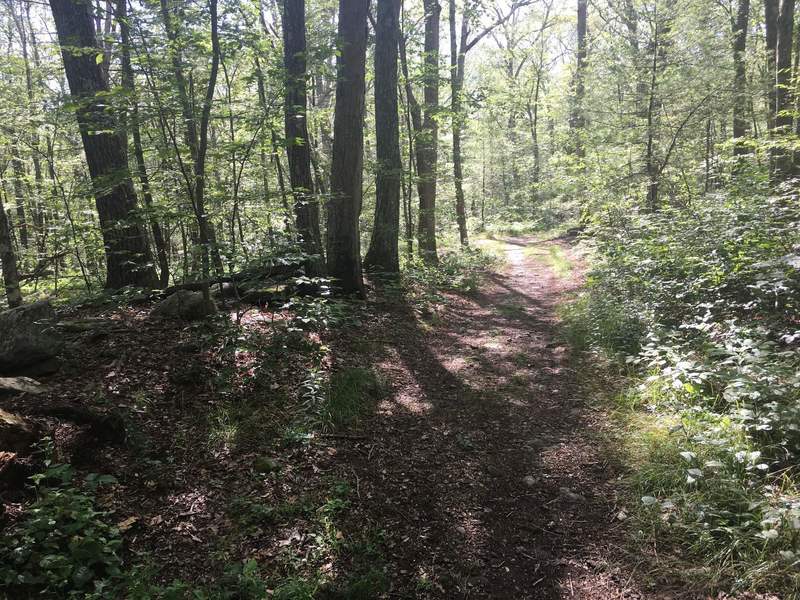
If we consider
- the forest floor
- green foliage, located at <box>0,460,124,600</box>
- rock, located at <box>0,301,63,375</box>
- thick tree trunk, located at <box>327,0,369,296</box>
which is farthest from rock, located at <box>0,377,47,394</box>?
thick tree trunk, located at <box>327,0,369,296</box>

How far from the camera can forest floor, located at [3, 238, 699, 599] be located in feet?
9.79

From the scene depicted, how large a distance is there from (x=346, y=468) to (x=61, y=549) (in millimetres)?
Answer: 2017

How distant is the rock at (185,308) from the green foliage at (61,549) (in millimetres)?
3029

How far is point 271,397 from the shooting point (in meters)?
4.84

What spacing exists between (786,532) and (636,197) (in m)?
9.72

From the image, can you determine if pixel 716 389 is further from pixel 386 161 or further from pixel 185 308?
pixel 386 161

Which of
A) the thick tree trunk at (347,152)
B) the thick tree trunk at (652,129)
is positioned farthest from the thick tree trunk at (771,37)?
the thick tree trunk at (347,152)

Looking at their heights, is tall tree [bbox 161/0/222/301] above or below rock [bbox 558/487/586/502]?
above

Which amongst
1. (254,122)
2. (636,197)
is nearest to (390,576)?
(254,122)

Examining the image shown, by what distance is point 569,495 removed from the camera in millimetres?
3756

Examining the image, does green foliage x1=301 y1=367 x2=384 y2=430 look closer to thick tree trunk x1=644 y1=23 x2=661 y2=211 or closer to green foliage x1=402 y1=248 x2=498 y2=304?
green foliage x1=402 y1=248 x2=498 y2=304

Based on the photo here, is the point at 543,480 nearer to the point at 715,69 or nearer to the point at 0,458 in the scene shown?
the point at 0,458

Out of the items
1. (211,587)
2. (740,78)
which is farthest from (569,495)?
(740,78)

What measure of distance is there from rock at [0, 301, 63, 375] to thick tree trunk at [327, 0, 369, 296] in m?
4.36
